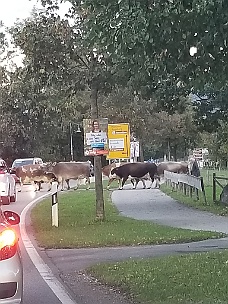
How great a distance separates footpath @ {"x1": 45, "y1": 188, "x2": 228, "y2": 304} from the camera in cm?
1016

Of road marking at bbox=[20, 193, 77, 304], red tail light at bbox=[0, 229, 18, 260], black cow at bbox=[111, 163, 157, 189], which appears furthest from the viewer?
black cow at bbox=[111, 163, 157, 189]

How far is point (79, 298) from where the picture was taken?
9797 millimetres

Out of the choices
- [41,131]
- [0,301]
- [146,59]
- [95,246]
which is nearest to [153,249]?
[95,246]

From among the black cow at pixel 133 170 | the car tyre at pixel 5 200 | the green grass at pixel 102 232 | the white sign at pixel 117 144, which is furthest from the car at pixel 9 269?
the black cow at pixel 133 170

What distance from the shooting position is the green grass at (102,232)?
15.6 metres

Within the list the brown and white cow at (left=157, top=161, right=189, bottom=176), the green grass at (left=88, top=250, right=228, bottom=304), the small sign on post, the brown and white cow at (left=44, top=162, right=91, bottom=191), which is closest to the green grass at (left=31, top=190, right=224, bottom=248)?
the small sign on post

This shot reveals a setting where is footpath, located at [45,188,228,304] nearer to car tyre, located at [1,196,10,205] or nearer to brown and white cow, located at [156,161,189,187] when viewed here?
car tyre, located at [1,196,10,205]

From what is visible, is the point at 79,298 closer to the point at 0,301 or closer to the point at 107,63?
the point at 0,301

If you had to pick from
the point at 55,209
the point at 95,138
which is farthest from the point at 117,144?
the point at 55,209

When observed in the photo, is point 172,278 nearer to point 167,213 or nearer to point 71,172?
point 167,213

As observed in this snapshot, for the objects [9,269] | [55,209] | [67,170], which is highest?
[9,269]

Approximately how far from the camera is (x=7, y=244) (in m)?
7.55

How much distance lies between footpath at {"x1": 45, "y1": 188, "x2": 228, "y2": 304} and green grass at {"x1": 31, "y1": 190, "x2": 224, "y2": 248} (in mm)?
514

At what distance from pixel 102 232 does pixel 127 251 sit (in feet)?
9.47
